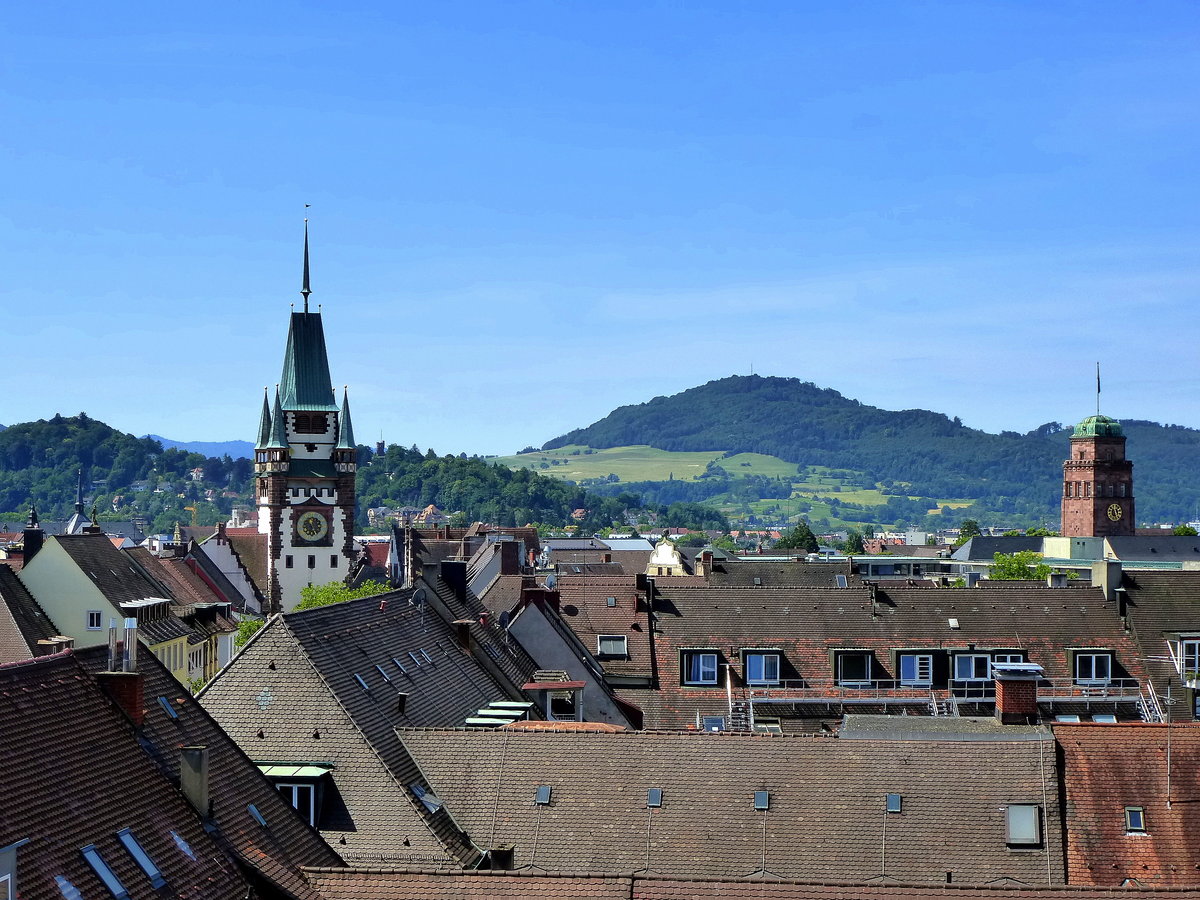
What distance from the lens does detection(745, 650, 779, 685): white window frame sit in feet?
166

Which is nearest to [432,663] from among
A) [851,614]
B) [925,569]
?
[851,614]

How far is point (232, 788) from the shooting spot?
79.0 ft

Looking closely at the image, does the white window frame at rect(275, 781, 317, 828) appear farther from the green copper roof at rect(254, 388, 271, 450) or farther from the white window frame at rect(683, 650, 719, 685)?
the green copper roof at rect(254, 388, 271, 450)

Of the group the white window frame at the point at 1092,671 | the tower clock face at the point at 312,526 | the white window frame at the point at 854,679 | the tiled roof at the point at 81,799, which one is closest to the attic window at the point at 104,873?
the tiled roof at the point at 81,799

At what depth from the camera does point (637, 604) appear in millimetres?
53781

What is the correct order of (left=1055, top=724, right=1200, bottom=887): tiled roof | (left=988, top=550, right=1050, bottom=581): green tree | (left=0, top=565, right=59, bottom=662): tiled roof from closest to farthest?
(left=1055, top=724, right=1200, bottom=887): tiled roof, (left=0, top=565, right=59, bottom=662): tiled roof, (left=988, top=550, right=1050, bottom=581): green tree

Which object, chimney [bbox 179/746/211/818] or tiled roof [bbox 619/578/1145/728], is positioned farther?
tiled roof [bbox 619/578/1145/728]

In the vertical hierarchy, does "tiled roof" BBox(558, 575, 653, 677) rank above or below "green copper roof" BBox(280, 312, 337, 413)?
below

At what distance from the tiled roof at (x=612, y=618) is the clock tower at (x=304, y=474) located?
69.3m

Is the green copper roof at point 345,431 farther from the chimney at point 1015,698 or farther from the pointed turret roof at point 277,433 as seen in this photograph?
the chimney at point 1015,698

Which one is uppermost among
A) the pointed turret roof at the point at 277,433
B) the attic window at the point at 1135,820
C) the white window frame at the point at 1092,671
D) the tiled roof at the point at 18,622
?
the pointed turret roof at the point at 277,433

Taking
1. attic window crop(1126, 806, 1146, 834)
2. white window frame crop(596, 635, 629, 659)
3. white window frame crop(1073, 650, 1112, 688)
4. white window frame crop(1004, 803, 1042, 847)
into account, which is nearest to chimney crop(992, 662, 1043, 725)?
attic window crop(1126, 806, 1146, 834)

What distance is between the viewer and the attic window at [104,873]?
1905cm

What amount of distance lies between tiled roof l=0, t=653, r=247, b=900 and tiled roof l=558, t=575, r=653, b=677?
1171 inches
